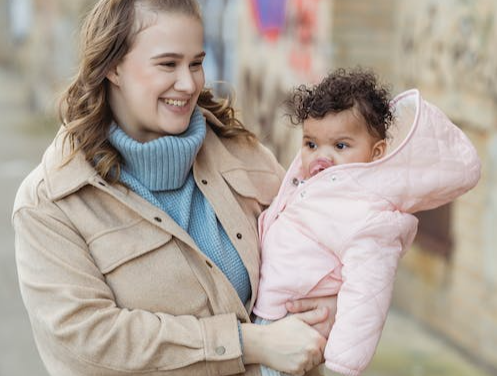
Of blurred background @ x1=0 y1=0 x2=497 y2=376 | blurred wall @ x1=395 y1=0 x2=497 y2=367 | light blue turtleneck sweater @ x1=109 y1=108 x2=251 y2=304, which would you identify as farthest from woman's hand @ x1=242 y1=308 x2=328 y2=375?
blurred wall @ x1=395 y1=0 x2=497 y2=367

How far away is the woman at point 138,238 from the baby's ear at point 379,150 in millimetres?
407

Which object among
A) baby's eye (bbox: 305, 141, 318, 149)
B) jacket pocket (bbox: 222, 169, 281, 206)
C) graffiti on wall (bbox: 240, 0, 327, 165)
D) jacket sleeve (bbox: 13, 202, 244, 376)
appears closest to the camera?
jacket sleeve (bbox: 13, 202, 244, 376)

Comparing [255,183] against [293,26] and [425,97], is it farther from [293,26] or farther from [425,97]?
[293,26]

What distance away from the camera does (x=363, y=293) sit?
87.9 inches

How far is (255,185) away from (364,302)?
0.59m

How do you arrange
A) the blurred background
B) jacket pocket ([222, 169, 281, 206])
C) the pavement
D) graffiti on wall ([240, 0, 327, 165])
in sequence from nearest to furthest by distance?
jacket pocket ([222, 169, 281, 206]) → the blurred background → the pavement → graffiti on wall ([240, 0, 327, 165])

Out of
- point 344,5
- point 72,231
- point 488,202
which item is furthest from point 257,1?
point 72,231

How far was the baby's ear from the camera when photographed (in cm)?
241

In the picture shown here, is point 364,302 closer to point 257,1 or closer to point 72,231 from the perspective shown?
point 72,231

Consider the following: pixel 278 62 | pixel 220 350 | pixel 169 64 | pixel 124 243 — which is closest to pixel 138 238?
pixel 124 243

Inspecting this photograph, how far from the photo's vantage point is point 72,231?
2.27 metres

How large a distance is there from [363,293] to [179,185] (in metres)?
0.59

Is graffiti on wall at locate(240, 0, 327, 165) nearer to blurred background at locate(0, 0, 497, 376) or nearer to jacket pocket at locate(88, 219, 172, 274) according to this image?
blurred background at locate(0, 0, 497, 376)

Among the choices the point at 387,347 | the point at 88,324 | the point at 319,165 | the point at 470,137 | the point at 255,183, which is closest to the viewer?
the point at 88,324
